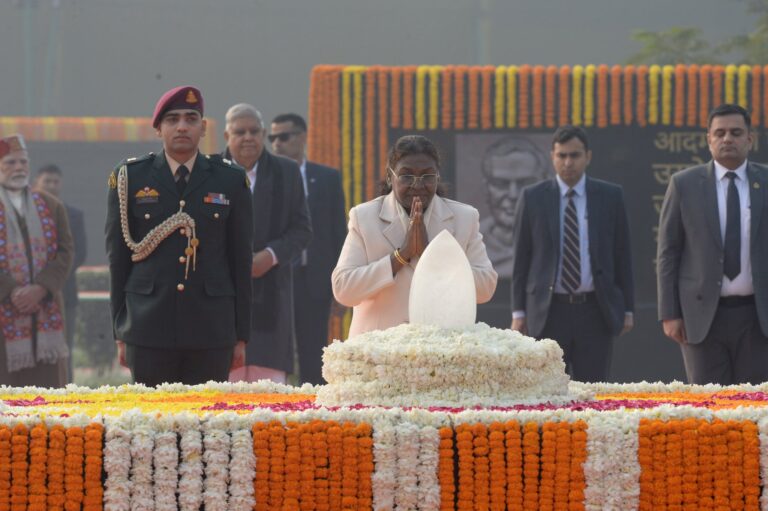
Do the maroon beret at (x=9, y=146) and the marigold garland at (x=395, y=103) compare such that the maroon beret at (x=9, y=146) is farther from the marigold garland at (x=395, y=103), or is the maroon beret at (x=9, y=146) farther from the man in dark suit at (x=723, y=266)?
the marigold garland at (x=395, y=103)

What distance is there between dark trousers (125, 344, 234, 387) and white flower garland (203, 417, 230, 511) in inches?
71.3

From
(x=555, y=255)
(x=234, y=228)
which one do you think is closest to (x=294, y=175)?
(x=555, y=255)

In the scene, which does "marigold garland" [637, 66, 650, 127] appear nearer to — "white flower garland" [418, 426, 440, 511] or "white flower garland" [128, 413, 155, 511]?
"white flower garland" [418, 426, 440, 511]

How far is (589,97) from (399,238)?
7360 mm

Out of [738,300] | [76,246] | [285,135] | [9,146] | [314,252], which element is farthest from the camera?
[76,246]

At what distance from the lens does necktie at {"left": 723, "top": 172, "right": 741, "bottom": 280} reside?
7707 millimetres

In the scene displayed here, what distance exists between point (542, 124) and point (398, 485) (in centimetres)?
893

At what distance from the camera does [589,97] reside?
42.8ft

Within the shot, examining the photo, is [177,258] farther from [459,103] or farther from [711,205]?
[459,103]

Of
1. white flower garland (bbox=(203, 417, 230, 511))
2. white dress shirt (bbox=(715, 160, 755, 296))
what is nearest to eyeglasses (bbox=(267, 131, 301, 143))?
white dress shirt (bbox=(715, 160, 755, 296))

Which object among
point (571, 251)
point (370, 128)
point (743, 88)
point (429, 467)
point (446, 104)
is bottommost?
point (429, 467)

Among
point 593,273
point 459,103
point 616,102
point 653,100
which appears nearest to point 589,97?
point 616,102

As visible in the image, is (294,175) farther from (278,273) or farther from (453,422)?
(453,422)

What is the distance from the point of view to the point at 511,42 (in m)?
25.9
